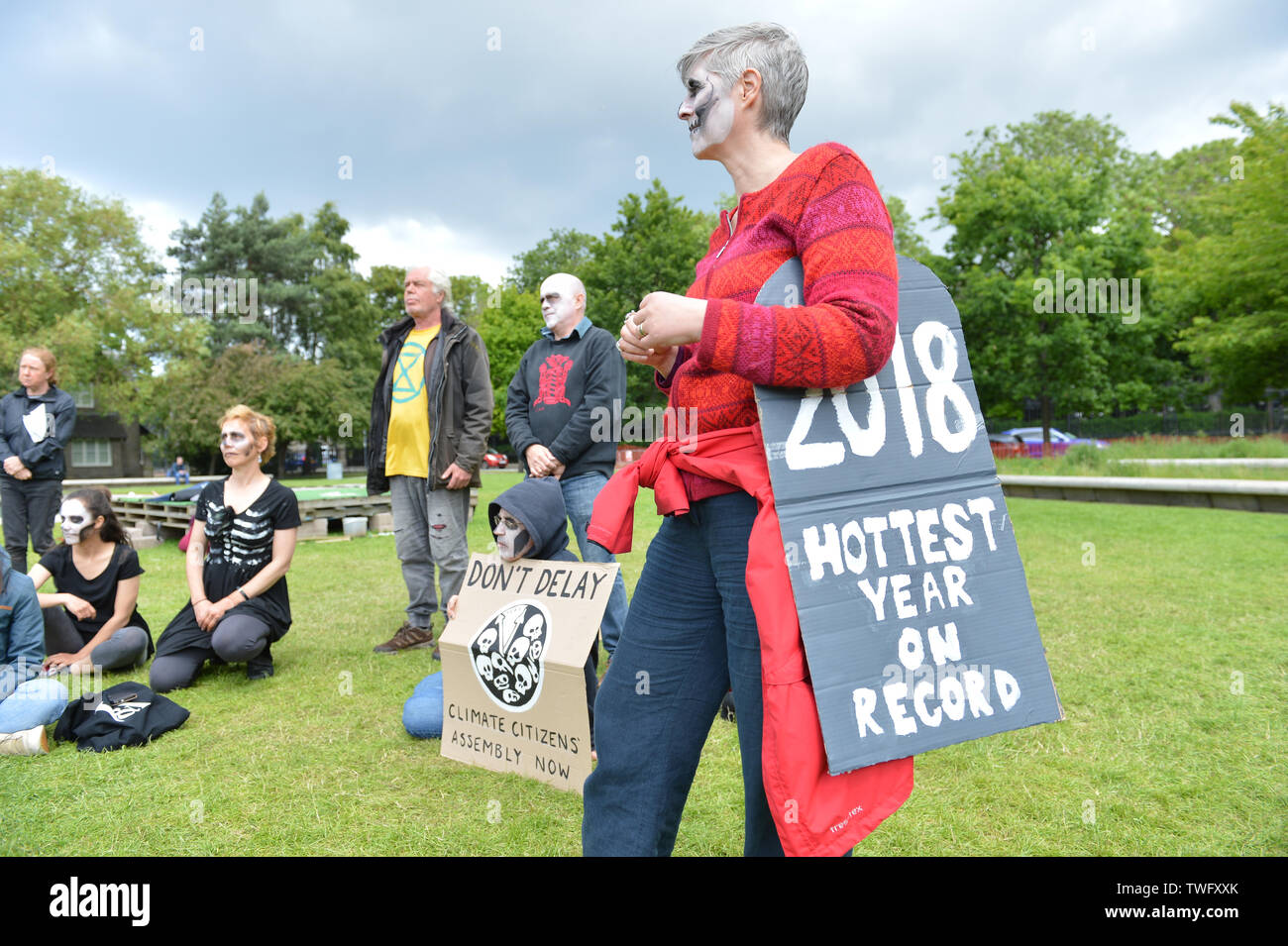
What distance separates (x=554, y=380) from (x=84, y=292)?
35.2m

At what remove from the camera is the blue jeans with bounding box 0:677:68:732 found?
3715mm

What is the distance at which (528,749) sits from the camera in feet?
10.9

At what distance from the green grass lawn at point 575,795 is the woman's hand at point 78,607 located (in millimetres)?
861

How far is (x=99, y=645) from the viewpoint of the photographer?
16.2 ft

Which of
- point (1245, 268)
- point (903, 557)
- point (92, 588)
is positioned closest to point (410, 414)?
point (92, 588)

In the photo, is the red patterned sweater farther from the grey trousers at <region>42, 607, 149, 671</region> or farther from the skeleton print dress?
the grey trousers at <region>42, 607, 149, 671</region>

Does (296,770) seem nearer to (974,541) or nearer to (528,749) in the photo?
(528,749)

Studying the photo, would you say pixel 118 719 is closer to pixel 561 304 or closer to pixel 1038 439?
pixel 561 304

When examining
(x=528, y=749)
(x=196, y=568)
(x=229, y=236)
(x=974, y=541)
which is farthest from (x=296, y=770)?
(x=229, y=236)

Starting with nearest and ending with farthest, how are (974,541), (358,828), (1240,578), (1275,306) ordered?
(974,541) < (358,828) < (1240,578) < (1275,306)

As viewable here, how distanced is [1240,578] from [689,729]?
24.6 feet

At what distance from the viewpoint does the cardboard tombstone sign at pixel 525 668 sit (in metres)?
3.19

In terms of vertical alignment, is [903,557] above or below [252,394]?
below

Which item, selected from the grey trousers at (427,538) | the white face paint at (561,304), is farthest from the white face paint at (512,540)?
the white face paint at (561,304)
